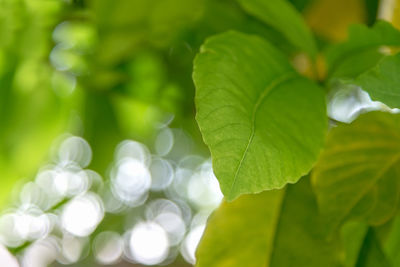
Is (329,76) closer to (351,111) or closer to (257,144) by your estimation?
(257,144)

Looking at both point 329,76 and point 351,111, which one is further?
point 351,111

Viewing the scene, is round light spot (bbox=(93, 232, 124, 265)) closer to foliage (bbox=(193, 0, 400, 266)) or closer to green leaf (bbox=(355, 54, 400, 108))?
foliage (bbox=(193, 0, 400, 266))

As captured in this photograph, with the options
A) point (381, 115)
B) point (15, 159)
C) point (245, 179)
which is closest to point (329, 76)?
point (381, 115)

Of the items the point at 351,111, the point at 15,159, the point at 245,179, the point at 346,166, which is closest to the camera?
the point at 245,179

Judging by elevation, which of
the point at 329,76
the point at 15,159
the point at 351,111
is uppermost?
the point at 329,76

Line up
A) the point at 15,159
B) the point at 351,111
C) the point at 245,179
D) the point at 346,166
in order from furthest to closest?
the point at 351,111 → the point at 15,159 → the point at 346,166 → the point at 245,179

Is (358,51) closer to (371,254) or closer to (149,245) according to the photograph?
(371,254)
